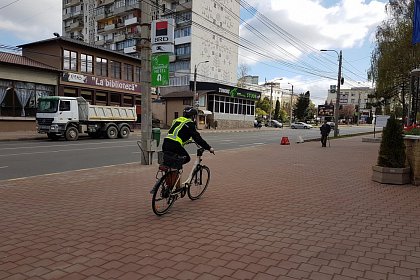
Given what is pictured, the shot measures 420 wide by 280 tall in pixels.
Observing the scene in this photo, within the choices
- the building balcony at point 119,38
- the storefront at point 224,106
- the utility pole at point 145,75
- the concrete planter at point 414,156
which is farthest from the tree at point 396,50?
the building balcony at point 119,38

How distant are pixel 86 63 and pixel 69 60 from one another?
6.49 feet

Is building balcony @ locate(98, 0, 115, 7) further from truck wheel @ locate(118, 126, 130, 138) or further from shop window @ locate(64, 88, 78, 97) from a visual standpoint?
truck wheel @ locate(118, 126, 130, 138)

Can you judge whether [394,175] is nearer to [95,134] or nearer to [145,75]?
[145,75]

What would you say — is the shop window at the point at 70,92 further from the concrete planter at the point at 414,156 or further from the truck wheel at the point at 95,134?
the concrete planter at the point at 414,156

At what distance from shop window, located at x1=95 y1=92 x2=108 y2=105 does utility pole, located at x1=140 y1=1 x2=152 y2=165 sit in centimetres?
2614

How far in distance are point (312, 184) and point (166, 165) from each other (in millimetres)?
4456

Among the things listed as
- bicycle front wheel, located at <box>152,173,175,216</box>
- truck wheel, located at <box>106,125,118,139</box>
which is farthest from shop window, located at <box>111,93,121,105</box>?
bicycle front wheel, located at <box>152,173,175,216</box>

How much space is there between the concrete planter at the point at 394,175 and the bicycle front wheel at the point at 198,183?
4651 millimetres

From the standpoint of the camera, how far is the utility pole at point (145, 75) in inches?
484

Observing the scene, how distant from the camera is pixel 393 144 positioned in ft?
30.1

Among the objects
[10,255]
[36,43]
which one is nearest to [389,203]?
[10,255]

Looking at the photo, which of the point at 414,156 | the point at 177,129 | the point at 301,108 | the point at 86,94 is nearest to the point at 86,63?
the point at 86,94

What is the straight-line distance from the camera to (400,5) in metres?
25.2

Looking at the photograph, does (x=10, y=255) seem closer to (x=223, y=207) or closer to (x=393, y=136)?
(x=223, y=207)
